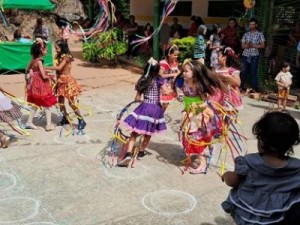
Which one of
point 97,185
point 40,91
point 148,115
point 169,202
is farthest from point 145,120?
point 40,91

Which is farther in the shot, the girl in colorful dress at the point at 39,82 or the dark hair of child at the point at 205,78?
the girl in colorful dress at the point at 39,82

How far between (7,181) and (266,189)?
3139 mm

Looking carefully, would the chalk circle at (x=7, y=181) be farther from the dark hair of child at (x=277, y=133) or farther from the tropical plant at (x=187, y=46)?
the tropical plant at (x=187, y=46)

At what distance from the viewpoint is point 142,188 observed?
4328mm

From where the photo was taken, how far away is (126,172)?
4.73 metres

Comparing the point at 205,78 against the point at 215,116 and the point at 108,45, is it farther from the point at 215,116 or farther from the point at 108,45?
the point at 108,45

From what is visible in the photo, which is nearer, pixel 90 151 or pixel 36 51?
pixel 90 151

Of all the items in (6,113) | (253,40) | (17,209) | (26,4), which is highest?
(26,4)

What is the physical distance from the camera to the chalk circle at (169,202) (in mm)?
3861

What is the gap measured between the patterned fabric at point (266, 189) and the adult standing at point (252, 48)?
6.98m

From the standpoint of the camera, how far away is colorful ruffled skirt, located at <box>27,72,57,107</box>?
6.11 meters

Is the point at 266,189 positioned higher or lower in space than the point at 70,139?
higher

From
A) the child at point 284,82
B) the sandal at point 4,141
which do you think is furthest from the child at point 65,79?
the child at point 284,82

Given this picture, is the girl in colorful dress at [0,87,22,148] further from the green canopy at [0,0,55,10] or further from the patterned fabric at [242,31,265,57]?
the green canopy at [0,0,55,10]
